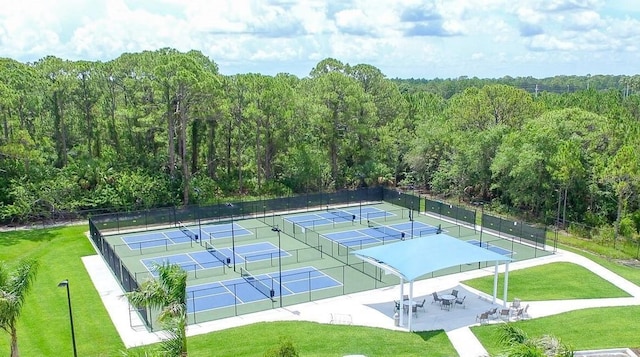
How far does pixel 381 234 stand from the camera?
38.3 meters

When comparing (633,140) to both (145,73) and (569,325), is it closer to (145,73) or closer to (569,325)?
(569,325)

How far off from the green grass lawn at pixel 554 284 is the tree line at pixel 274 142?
8668mm

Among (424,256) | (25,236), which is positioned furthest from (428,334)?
(25,236)

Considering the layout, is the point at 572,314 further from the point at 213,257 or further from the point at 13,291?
the point at 13,291

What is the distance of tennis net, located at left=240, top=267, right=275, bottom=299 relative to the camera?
2709cm

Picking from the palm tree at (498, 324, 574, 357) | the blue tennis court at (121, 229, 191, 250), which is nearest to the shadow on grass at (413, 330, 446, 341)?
the palm tree at (498, 324, 574, 357)

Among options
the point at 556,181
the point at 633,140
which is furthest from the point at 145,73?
the point at 633,140

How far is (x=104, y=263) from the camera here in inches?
1254

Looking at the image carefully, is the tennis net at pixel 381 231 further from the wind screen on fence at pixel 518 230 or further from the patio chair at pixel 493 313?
the patio chair at pixel 493 313

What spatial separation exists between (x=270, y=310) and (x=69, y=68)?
32832 millimetres

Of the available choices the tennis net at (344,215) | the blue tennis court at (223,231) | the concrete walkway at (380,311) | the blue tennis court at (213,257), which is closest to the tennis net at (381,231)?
the tennis net at (344,215)

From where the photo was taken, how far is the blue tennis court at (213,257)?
31941 mm

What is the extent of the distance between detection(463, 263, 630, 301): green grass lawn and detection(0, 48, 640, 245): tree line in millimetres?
8668

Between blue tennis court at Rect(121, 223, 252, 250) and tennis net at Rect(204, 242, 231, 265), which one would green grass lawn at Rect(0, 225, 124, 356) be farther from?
tennis net at Rect(204, 242, 231, 265)
